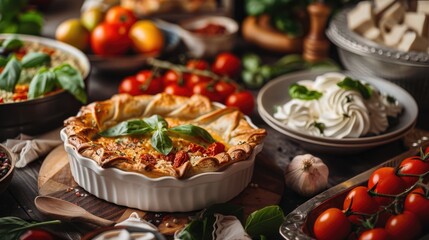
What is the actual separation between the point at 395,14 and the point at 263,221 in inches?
59.3

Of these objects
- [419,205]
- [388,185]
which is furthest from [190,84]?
[419,205]

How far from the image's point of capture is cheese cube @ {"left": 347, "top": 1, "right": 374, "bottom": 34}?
280 cm

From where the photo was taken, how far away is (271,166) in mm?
2283

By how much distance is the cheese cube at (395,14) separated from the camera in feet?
9.23

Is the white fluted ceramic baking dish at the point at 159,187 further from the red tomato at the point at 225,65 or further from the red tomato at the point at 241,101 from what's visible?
the red tomato at the point at 225,65

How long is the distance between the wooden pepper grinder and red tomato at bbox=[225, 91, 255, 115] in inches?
27.5

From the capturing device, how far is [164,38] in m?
3.35

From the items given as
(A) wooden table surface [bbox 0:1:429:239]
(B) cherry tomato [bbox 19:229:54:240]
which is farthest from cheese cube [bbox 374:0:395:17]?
(B) cherry tomato [bbox 19:229:54:240]

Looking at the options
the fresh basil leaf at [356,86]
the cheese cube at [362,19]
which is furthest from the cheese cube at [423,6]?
the fresh basil leaf at [356,86]

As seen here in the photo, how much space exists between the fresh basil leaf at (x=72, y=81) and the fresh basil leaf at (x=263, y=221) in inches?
39.2

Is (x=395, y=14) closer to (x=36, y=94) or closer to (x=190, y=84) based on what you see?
(x=190, y=84)

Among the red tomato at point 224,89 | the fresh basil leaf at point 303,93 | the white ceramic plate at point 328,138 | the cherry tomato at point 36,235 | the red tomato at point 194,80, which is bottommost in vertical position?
the red tomato at point 224,89

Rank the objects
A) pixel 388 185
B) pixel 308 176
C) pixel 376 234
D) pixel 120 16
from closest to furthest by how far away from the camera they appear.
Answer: pixel 376 234
pixel 388 185
pixel 308 176
pixel 120 16

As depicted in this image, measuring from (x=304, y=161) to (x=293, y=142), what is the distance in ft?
1.38
